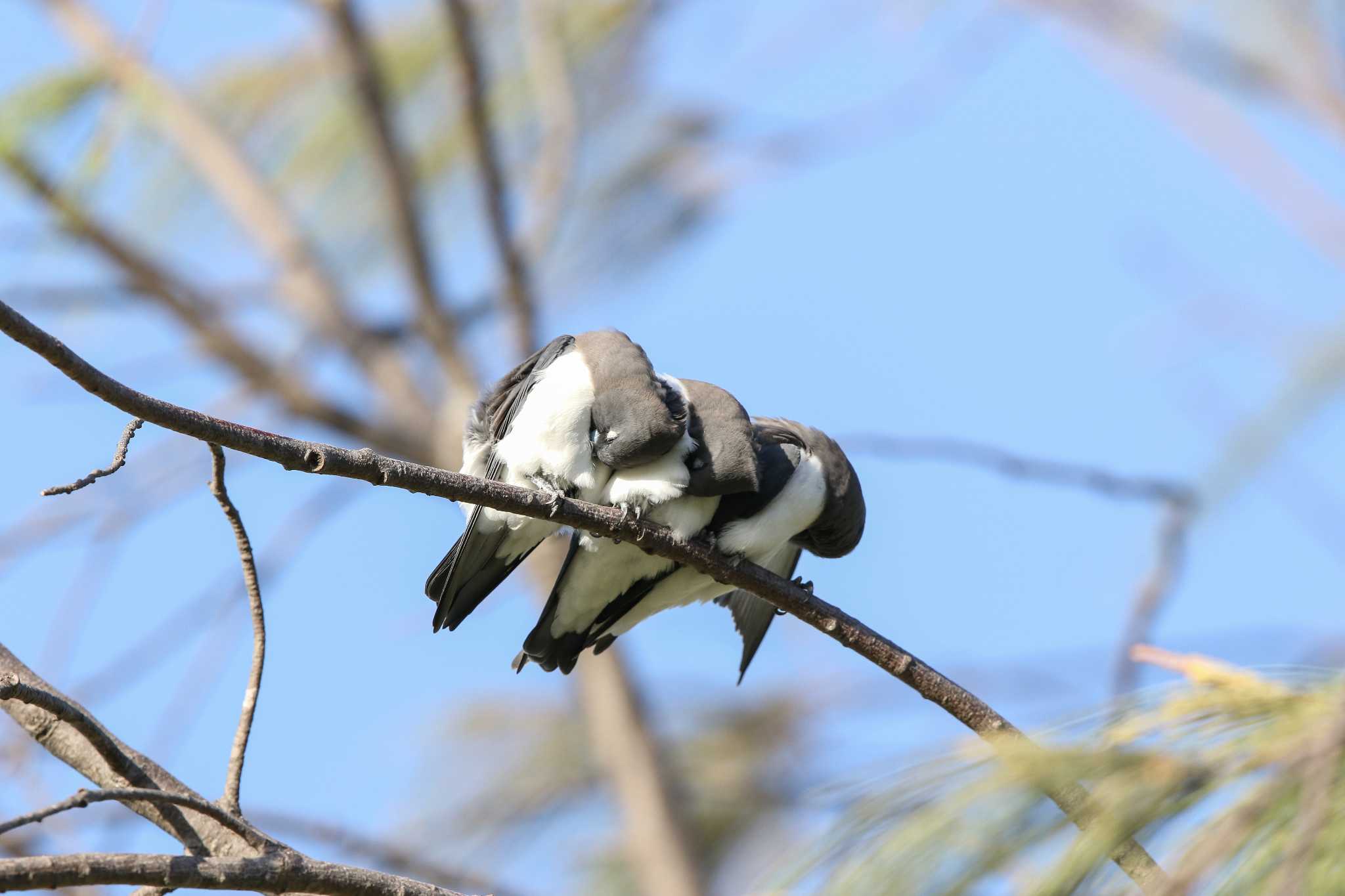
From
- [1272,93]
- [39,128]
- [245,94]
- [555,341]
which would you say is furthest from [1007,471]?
[245,94]

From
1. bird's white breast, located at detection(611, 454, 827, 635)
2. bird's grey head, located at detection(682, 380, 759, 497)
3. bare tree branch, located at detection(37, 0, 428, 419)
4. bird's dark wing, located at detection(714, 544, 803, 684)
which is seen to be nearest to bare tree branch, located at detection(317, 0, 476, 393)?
bare tree branch, located at detection(37, 0, 428, 419)

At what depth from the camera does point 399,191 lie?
6.37 m

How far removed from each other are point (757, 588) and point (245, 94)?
18.6 ft

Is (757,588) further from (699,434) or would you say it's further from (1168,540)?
(1168,540)

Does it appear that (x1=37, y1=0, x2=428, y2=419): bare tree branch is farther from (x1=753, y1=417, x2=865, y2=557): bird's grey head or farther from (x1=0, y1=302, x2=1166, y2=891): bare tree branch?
(x1=0, y1=302, x2=1166, y2=891): bare tree branch

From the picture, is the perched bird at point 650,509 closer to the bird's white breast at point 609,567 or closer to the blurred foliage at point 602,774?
the bird's white breast at point 609,567

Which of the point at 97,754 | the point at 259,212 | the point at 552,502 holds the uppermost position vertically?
the point at 259,212

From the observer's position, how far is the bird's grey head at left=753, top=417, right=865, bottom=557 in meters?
3.15

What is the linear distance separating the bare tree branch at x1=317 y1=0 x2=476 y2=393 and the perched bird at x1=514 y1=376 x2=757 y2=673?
3407mm

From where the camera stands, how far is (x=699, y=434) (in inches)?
120

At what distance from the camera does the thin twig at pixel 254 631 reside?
2.05 meters

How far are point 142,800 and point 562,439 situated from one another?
4.50ft

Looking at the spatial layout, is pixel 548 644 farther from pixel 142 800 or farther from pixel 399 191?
pixel 399 191

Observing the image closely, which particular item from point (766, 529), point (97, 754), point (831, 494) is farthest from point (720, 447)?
point (97, 754)
